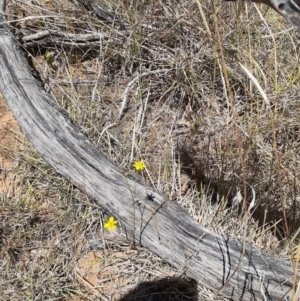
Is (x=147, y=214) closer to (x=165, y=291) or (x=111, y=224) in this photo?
(x=111, y=224)

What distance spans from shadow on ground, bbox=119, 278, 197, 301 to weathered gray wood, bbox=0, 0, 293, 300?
2.5 inches

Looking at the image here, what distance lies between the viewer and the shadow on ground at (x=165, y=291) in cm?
223

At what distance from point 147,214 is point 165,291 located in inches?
12.6

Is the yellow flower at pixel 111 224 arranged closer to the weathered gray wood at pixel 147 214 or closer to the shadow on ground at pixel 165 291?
the weathered gray wood at pixel 147 214

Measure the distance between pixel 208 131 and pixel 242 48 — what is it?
44cm

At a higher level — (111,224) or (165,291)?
(111,224)

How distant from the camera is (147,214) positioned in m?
2.25

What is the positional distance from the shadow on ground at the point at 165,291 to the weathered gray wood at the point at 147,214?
0.06m

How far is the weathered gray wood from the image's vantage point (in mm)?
2133


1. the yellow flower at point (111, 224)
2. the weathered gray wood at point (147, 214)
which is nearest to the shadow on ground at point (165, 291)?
the weathered gray wood at point (147, 214)

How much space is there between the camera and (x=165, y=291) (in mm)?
2248

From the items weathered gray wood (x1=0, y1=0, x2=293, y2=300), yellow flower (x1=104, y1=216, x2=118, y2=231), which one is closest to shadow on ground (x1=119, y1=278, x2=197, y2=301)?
weathered gray wood (x1=0, y1=0, x2=293, y2=300)

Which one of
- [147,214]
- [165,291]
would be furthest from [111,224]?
[165,291]

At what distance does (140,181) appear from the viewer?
2.35 m
